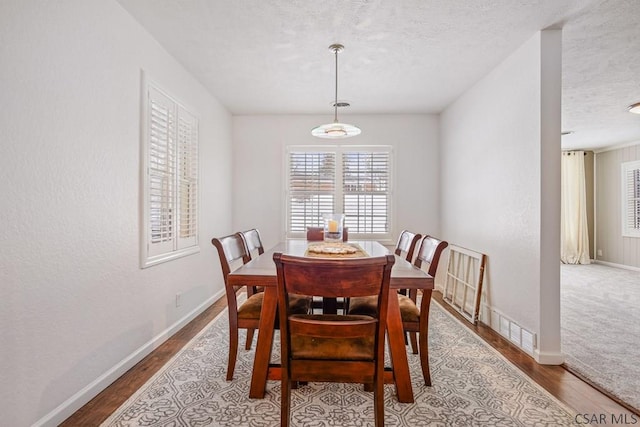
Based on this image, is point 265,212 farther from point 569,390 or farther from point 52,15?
point 569,390

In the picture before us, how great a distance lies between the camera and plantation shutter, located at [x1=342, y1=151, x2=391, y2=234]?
477 cm

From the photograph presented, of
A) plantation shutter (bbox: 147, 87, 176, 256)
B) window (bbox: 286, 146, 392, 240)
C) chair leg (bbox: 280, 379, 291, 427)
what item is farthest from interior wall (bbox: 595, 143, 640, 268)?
plantation shutter (bbox: 147, 87, 176, 256)

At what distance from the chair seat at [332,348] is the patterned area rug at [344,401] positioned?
0.50 metres

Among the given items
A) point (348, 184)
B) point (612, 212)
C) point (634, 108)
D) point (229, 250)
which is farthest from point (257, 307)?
point (612, 212)

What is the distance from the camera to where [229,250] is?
7.41ft

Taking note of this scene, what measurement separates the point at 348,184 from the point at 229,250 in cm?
283

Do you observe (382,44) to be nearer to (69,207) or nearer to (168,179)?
(168,179)

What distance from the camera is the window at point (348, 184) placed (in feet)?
15.7

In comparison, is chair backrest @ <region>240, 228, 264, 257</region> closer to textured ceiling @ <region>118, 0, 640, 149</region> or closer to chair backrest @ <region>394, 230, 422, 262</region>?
chair backrest @ <region>394, 230, 422, 262</region>

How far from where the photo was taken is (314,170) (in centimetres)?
480

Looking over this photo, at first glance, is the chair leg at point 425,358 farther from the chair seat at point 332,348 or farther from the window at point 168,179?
the window at point 168,179

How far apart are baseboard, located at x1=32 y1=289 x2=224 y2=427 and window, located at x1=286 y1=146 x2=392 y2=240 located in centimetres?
236

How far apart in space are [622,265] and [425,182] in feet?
17.0

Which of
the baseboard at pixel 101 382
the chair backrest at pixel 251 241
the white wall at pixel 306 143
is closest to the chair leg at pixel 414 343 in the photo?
the chair backrest at pixel 251 241
